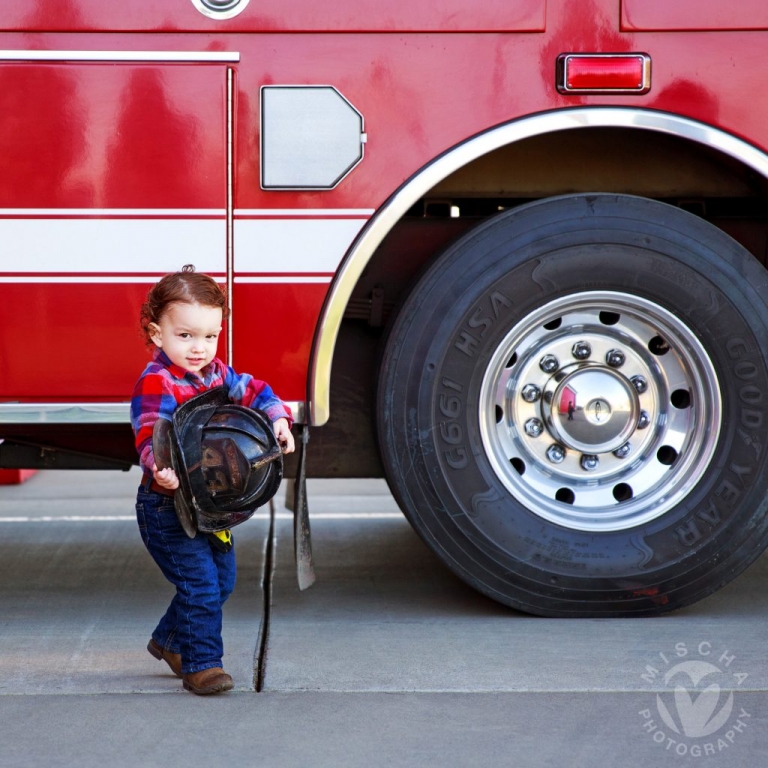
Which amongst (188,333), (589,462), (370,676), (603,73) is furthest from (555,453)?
(188,333)

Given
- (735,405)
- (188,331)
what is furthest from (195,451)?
(735,405)

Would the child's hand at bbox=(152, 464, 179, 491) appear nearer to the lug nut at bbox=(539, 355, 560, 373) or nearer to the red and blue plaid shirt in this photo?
the red and blue plaid shirt

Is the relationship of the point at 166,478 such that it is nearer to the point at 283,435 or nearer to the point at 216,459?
the point at 216,459

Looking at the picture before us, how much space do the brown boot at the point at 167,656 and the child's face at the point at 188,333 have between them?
664 mm

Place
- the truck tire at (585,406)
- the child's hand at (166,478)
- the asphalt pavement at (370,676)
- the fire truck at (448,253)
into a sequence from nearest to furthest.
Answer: the asphalt pavement at (370,676), the child's hand at (166,478), the fire truck at (448,253), the truck tire at (585,406)

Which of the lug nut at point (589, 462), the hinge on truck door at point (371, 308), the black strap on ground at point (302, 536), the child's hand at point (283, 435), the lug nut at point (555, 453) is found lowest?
the black strap on ground at point (302, 536)

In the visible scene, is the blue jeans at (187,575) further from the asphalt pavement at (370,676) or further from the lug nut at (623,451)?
the lug nut at (623,451)

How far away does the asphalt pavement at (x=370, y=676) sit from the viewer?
215 cm

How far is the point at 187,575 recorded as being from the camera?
97.9 inches

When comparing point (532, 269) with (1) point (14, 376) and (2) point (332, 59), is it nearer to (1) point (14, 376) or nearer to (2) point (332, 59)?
(2) point (332, 59)

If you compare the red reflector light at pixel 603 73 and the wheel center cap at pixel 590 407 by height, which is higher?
the red reflector light at pixel 603 73

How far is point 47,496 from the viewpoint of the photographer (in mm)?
5055

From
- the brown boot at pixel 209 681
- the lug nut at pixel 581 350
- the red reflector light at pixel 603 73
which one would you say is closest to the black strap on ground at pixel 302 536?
the brown boot at pixel 209 681

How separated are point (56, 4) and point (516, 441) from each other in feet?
5.47
